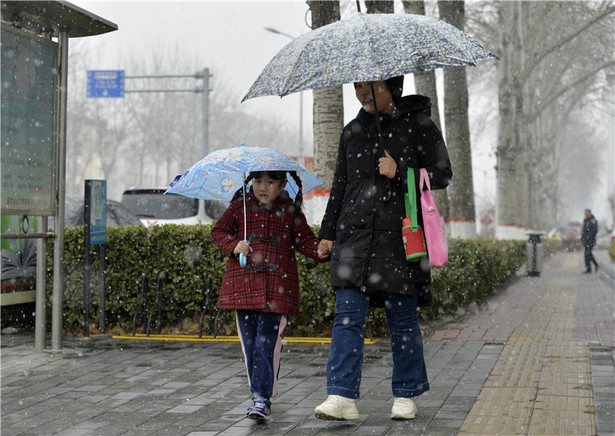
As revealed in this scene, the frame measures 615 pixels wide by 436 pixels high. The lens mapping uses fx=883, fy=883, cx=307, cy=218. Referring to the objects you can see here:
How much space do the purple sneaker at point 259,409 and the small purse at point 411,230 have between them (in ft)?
3.93

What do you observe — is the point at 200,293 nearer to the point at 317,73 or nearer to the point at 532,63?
the point at 317,73

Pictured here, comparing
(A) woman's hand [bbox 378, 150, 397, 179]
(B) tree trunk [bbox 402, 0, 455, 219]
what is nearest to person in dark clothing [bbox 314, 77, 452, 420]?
(A) woman's hand [bbox 378, 150, 397, 179]

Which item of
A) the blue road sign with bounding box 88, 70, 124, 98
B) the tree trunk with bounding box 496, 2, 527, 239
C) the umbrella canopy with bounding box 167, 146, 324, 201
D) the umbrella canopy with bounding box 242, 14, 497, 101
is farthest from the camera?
the blue road sign with bounding box 88, 70, 124, 98

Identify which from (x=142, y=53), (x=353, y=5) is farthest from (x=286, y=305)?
(x=142, y=53)

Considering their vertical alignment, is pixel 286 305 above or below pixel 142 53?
below

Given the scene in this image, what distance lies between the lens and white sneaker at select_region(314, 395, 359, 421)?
495 centimetres

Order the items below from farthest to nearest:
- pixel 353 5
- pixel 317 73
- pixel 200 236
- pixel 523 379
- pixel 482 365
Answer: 1. pixel 353 5
2. pixel 200 236
3. pixel 482 365
4. pixel 523 379
5. pixel 317 73

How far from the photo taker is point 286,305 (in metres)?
5.34

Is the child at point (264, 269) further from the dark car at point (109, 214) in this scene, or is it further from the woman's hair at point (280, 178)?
the dark car at point (109, 214)

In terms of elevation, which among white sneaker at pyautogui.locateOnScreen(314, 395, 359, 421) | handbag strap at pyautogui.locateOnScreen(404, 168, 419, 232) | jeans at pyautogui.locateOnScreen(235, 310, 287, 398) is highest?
handbag strap at pyautogui.locateOnScreen(404, 168, 419, 232)

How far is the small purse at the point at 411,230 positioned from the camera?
4918mm

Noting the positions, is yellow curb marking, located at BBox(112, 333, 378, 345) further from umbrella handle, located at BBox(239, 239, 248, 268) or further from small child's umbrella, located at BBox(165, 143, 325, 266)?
umbrella handle, located at BBox(239, 239, 248, 268)

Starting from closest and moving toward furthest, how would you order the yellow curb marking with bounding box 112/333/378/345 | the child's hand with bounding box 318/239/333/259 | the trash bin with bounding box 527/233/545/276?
the child's hand with bounding box 318/239/333/259 → the yellow curb marking with bounding box 112/333/378/345 → the trash bin with bounding box 527/233/545/276

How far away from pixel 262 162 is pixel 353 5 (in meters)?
12.1
